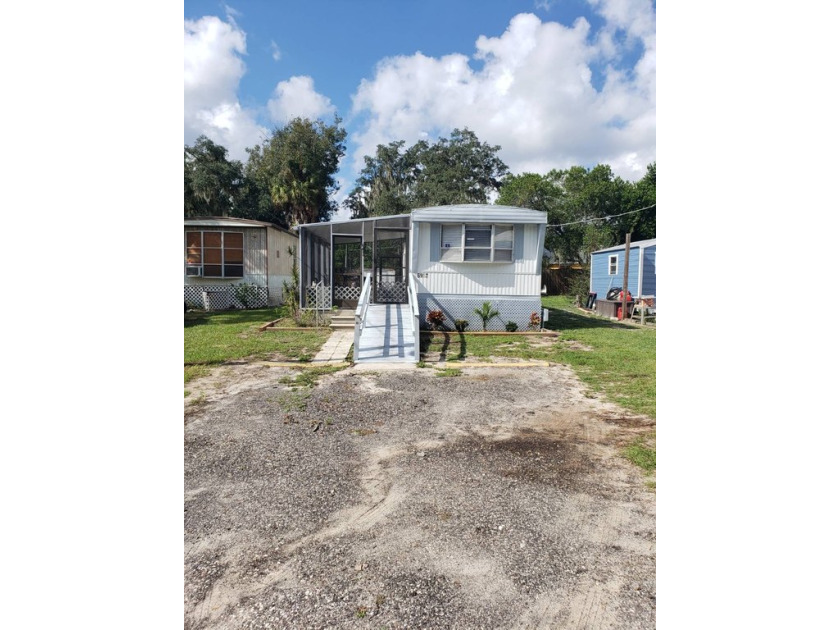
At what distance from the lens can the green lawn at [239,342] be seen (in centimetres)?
731

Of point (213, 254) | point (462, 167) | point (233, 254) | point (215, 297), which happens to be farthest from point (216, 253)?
point (462, 167)

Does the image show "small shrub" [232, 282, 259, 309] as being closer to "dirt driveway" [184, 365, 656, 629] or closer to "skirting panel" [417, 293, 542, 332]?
"skirting panel" [417, 293, 542, 332]

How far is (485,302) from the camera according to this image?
10.3 meters

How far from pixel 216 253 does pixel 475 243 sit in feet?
33.9

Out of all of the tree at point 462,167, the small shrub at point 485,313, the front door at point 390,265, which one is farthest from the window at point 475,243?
the tree at point 462,167

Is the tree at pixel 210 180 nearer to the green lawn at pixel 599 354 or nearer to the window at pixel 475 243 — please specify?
the window at pixel 475 243

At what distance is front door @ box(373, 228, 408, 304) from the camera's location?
11.6 m

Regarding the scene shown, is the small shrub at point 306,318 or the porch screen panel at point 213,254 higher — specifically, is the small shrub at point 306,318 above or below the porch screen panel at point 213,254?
below

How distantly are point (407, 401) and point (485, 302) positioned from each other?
18.5 feet

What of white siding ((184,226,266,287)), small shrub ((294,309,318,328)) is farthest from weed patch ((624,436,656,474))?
white siding ((184,226,266,287))

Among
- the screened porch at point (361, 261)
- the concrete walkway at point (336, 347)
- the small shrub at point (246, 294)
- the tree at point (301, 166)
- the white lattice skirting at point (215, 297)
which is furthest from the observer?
the tree at point (301, 166)

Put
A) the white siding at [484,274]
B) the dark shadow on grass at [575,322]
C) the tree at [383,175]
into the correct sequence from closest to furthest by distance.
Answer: the white siding at [484,274], the dark shadow on grass at [575,322], the tree at [383,175]

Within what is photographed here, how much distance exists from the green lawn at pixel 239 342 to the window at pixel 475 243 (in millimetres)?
3551
